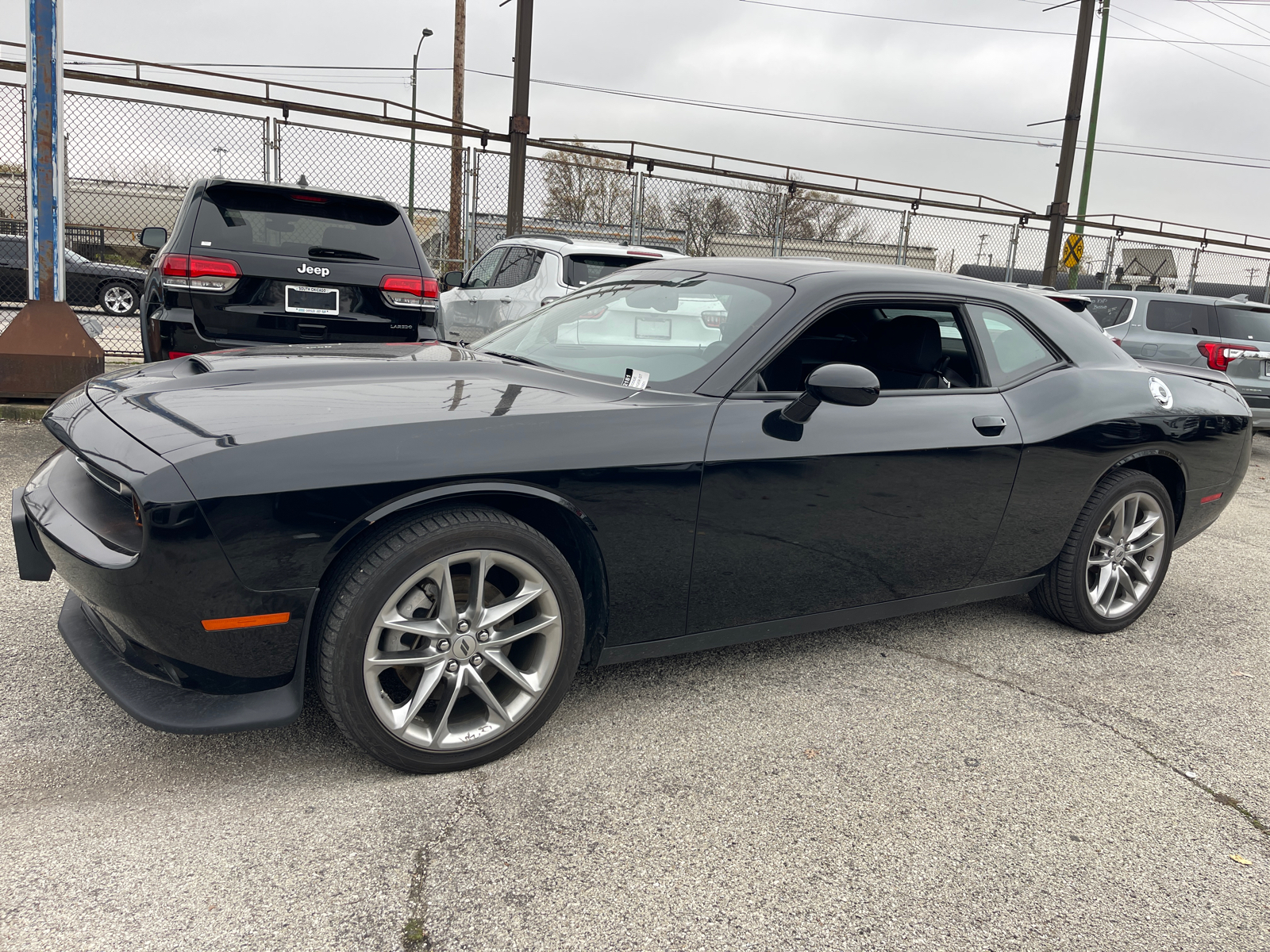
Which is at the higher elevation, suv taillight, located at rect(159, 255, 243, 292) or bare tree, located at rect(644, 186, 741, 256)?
bare tree, located at rect(644, 186, 741, 256)

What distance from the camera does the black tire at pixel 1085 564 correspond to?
3867mm

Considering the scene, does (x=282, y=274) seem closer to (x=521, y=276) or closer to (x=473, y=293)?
(x=521, y=276)

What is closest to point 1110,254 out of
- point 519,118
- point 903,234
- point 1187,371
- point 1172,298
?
point 903,234

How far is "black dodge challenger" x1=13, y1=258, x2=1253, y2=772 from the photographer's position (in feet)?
7.46

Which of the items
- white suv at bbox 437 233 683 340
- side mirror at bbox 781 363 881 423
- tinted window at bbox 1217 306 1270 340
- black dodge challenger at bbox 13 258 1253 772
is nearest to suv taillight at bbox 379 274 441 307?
white suv at bbox 437 233 683 340

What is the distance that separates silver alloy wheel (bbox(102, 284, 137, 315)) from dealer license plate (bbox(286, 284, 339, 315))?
12.0 meters

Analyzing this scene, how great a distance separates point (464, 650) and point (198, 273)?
3837 mm

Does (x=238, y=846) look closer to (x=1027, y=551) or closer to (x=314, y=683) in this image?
(x=314, y=683)

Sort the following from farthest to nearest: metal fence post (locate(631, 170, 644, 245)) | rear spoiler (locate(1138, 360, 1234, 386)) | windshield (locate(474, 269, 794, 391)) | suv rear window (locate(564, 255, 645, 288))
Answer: metal fence post (locate(631, 170, 644, 245))
suv rear window (locate(564, 255, 645, 288))
rear spoiler (locate(1138, 360, 1234, 386))
windshield (locate(474, 269, 794, 391))

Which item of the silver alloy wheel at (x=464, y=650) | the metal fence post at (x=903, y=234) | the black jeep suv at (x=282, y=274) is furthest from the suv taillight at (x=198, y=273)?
the metal fence post at (x=903, y=234)

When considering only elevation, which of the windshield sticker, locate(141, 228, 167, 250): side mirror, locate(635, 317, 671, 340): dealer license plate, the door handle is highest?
locate(141, 228, 167, 250): side mirror

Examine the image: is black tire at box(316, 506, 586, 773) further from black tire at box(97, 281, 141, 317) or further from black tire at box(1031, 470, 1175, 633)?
black tire at box(97, 281, 141, 317)

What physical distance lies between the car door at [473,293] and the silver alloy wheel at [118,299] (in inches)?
347

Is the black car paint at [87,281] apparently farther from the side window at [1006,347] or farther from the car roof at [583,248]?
the side window at [1006,347]
